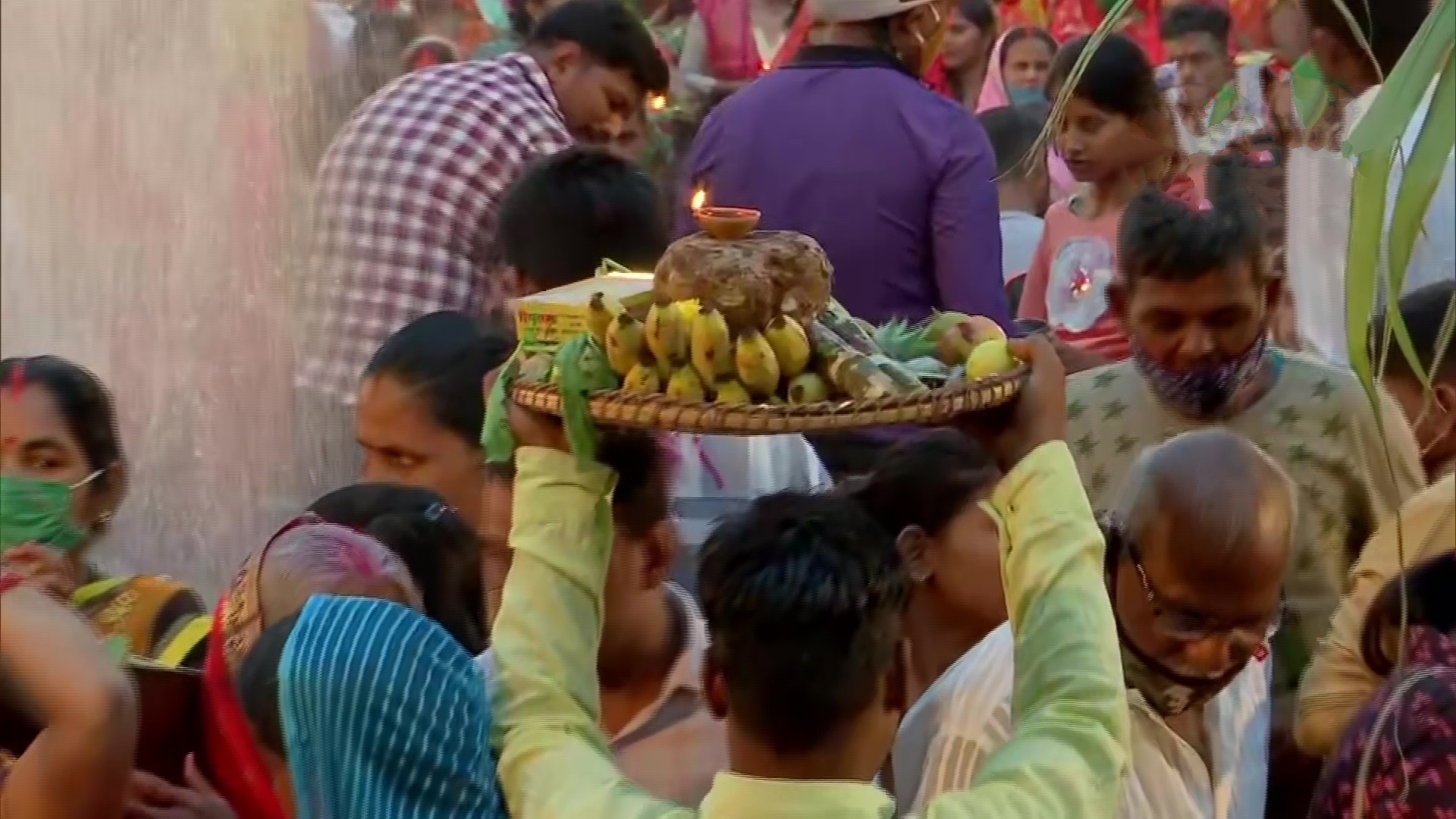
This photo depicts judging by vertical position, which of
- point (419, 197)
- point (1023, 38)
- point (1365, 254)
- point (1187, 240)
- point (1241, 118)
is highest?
point (1365, 254)

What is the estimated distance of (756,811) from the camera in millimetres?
1685

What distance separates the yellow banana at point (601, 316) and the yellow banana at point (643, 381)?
0.16 ft

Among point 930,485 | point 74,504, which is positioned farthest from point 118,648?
point 930,485

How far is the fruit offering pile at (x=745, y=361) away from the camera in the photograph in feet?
5.66

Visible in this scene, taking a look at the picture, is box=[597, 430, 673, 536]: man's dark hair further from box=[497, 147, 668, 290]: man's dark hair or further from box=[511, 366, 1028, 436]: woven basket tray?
box=[497, 147, 668, 290]: man's dark hair

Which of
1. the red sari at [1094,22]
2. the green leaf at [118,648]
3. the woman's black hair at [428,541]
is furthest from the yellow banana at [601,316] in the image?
the red sari at [1094,22]

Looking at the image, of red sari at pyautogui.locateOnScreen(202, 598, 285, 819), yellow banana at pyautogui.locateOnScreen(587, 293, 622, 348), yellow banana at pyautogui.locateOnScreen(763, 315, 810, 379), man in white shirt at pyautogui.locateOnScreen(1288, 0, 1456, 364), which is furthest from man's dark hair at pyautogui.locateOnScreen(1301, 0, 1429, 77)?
red sari at pyautogui.locateOnScreen(202, 598, 285, 819)

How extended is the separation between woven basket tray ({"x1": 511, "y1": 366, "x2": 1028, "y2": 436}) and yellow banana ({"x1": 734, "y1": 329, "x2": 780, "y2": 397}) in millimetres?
34

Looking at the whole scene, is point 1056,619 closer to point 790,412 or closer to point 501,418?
point 790,412

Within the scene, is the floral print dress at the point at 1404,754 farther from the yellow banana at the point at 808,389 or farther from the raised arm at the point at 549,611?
the raised arm at the point at 549,611

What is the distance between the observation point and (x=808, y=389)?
1733mm

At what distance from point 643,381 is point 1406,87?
83 centimetres

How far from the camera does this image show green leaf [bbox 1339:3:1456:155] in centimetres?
105

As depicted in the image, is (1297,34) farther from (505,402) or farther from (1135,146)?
(505,402)
